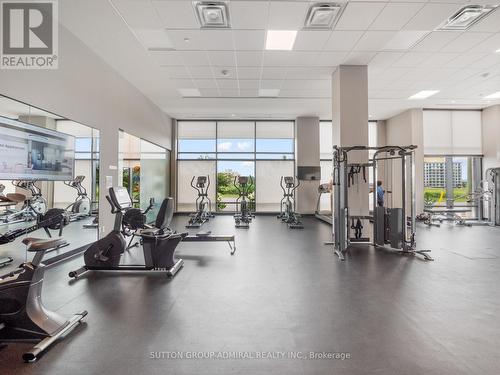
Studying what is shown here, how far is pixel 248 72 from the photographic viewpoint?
254 inches

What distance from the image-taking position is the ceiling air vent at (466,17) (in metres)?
4.11

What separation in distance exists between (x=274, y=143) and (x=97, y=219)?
748 cm

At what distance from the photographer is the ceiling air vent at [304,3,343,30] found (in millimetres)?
4031

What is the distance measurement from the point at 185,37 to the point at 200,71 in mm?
1496

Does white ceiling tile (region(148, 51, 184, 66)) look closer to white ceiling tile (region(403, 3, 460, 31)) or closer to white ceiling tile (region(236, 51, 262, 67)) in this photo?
white ceiling tile (region(236, 51, 262, 67))

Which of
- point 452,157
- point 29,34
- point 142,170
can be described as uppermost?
point 29,34

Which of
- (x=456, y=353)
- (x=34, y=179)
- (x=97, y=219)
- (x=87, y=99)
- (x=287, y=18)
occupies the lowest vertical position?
(x=456, y=353)

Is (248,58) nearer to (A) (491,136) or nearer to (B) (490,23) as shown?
(B) (490,23)

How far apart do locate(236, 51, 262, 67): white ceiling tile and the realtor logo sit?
9.86 ft

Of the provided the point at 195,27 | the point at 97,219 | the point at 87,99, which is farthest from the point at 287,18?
the point at 97,219

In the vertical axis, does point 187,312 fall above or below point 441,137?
below

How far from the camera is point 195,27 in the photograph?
4.57 metres

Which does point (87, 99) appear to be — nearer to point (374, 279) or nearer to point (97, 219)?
point (97, 219)

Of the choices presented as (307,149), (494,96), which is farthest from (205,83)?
(494,96)
